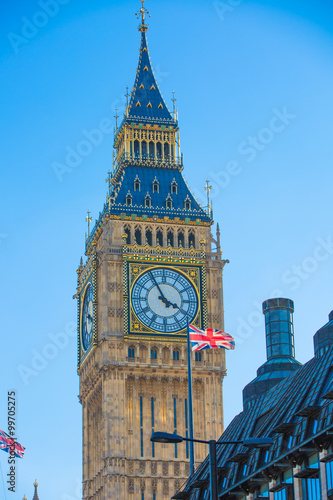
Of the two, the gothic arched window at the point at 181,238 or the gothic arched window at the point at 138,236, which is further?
the gothic arched window at the point at 181,238

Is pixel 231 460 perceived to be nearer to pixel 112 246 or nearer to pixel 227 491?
pixel 227 491

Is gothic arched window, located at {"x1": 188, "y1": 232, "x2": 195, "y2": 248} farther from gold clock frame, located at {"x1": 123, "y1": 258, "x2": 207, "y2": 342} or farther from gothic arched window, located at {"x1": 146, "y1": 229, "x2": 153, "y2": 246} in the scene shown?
gothic arched window, located at {"x1": 146, "y1": 229, "x2": 153, "y2": 246}

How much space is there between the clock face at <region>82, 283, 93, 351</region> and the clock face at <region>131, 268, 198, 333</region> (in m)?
5.54

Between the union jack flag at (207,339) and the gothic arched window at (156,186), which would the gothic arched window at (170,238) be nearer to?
the gothic arched window at (156,186)

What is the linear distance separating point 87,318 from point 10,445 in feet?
64.1

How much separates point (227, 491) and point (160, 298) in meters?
52.8

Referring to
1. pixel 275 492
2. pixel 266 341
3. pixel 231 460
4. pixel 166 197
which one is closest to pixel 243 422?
pixel 231 460

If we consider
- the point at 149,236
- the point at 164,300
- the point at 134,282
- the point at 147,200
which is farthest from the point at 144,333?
the point at 147,200

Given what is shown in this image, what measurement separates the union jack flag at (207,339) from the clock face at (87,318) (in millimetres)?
26704

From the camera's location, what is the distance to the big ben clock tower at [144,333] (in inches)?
4488

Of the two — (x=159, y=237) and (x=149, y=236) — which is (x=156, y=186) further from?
(x=149, y=236)

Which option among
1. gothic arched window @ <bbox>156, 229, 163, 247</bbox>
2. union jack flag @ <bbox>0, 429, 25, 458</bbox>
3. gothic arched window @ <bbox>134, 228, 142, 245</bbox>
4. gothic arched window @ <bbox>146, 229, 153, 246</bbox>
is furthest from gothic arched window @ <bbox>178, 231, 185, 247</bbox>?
union jack flag @ <bbox>0, 429, 25, 458</bbox>

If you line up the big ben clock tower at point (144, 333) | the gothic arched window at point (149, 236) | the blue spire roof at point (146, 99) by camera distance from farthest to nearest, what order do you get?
the blue spire roof at point (146, 99) < the gothic arched window at point (149, 236) < the big ben clock tower at point (144, 333)

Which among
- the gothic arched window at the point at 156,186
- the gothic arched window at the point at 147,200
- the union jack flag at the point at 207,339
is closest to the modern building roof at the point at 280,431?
Answer: the union jack flag at the point at 207,339
